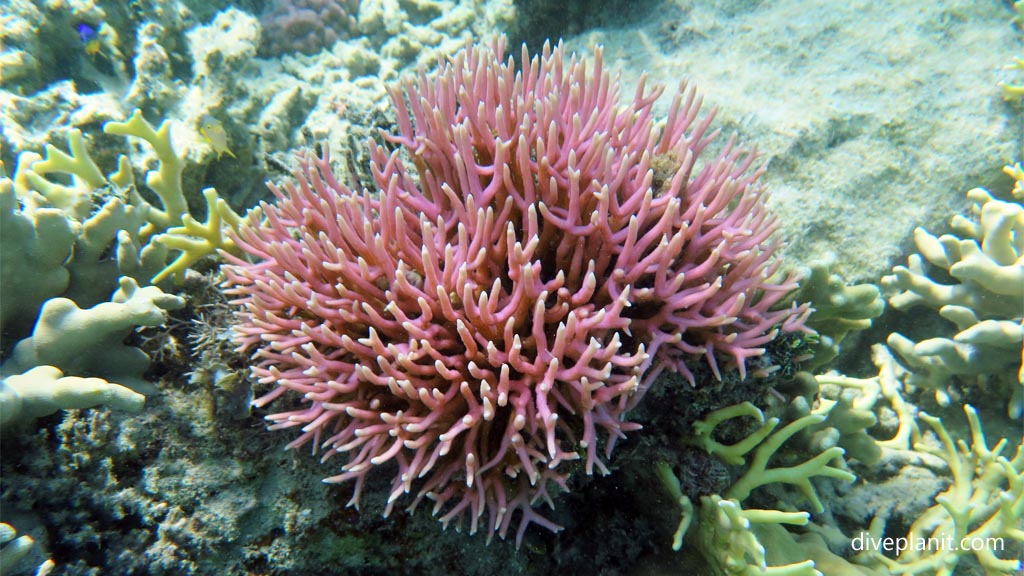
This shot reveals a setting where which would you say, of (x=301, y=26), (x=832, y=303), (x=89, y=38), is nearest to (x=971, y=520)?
(x=832, y=303)

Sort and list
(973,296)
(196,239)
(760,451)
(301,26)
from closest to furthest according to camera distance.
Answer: (760,451), (196,239), (973,296), (301,26)

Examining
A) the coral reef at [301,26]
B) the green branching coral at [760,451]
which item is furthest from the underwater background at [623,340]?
the coral reef at [301,26]

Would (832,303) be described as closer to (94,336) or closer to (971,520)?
(971,520)

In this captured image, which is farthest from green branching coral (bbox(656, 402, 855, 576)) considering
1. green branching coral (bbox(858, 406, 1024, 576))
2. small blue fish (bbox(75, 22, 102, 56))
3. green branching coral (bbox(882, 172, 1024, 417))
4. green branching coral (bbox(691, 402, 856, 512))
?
small blue fish (bbox(75, 22, 102, 56))

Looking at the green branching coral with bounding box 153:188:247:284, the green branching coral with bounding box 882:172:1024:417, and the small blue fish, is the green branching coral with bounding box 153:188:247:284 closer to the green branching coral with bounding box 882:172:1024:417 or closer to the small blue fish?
the small blue fish

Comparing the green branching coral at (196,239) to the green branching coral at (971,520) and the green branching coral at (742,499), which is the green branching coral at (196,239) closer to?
the green branching coral at (742,499)

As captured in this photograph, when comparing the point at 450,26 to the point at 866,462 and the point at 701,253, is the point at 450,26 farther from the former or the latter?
the point at 866,462
